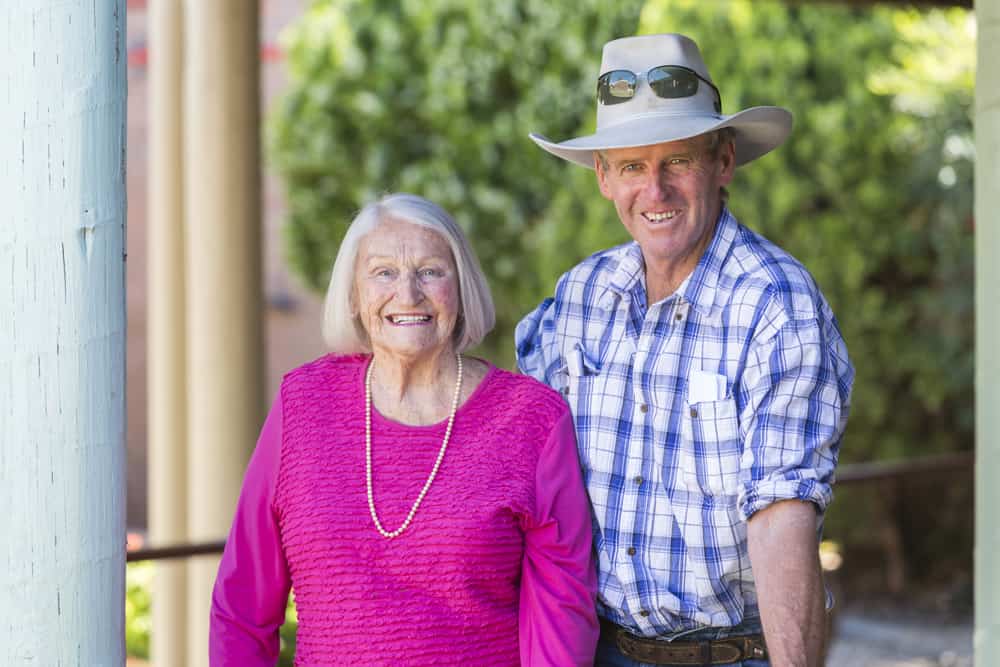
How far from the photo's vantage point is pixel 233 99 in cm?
405

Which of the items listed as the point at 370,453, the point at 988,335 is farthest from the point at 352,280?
the point at 988,335

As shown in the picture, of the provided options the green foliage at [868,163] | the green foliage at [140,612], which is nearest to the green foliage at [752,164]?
the green foliage at [868,163]

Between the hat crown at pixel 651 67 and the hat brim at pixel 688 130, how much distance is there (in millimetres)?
20

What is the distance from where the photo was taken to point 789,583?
6.66ft

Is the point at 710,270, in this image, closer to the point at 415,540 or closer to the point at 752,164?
the point at 415,540

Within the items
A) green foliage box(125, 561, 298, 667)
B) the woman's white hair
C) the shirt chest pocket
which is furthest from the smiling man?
green foliage box(125, 561, 298, 667)

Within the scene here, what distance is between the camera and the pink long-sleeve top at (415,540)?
83.7 inches

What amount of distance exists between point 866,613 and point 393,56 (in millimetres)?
4129

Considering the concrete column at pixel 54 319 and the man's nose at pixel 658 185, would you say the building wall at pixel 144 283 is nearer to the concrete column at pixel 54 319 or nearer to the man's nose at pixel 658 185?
the man's nose at pixel 658 185

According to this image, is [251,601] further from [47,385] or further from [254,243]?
[254,243]

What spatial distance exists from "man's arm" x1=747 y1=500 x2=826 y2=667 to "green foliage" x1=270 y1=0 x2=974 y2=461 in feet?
14.1

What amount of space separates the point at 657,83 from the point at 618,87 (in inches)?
3.0

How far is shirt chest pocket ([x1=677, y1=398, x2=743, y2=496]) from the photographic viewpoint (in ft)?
6.97

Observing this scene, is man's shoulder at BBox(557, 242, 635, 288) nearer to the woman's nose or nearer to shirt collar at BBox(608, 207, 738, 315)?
shirt collar at BBox(608, 207, 738, 315)
